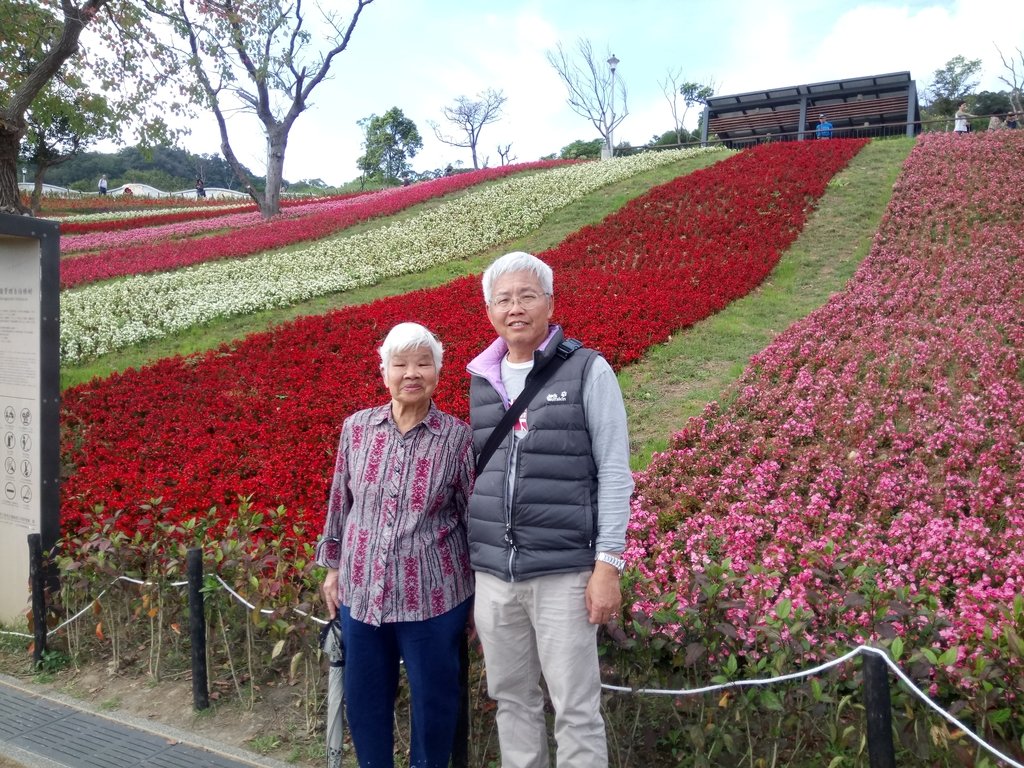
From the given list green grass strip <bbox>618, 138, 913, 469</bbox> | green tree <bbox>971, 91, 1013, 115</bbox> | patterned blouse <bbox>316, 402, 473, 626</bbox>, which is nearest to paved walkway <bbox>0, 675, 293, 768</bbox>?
patterned blouse <bbox>316, 402, 473, 626</bbox>

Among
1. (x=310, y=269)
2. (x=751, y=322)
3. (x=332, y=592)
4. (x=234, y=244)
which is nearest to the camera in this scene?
(x=332, y=592)

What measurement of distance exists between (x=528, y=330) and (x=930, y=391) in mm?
5290

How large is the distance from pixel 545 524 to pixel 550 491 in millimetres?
99

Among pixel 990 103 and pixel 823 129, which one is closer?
pixel 823 129

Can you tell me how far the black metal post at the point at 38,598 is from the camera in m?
4.34

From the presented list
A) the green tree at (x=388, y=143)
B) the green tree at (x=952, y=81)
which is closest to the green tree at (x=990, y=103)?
the green tree at (x=952, y=81)

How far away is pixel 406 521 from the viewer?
2.67 meters

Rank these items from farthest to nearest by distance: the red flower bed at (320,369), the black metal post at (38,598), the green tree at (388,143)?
the green tree at (388,143) < the red flower bed at (320,369) < the black metal post at (38,598)

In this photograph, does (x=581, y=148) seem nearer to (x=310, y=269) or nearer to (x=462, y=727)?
(x=310, y=269)

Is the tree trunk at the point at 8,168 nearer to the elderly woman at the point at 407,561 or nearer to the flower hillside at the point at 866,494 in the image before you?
the flower hillside at the point at 866,494

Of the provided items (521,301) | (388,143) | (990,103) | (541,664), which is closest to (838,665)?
(541,664)

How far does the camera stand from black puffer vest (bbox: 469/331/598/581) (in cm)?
238

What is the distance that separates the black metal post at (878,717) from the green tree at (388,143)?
5983 centimetres

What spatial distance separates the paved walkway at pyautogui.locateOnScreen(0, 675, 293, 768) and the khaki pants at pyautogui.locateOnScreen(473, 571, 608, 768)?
1.26 metres
